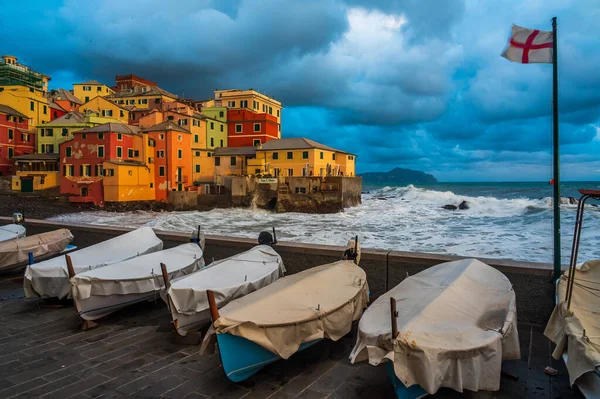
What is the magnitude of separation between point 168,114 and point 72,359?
5630 cm

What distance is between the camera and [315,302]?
16.3 ft

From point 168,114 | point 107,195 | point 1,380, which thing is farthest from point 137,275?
point 168,114

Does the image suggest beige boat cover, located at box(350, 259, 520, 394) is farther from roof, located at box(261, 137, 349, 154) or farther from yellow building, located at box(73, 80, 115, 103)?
yellow building, located at box(73, 80, 115, 103)

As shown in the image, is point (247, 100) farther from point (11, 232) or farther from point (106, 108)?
point (11, 232)

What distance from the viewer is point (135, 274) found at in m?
6.99

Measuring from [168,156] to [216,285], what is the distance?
1925 inches

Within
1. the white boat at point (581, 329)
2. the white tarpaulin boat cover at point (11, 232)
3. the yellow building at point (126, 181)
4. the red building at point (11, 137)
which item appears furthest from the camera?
the red building at point (11, 137)

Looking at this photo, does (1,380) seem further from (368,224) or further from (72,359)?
(368,224)

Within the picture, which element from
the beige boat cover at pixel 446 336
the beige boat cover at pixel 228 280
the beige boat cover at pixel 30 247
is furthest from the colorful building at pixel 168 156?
the beige boat cover at pixel 446 336

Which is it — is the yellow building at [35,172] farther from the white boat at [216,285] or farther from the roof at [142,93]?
the white boat at [216,285]

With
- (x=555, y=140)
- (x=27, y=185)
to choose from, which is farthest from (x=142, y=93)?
(x=555, y=140)

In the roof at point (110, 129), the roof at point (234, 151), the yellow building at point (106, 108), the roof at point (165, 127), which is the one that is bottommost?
the roof at point (234, 151)

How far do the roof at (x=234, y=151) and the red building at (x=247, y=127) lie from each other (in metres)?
2.56

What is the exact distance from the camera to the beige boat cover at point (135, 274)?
6.38m
